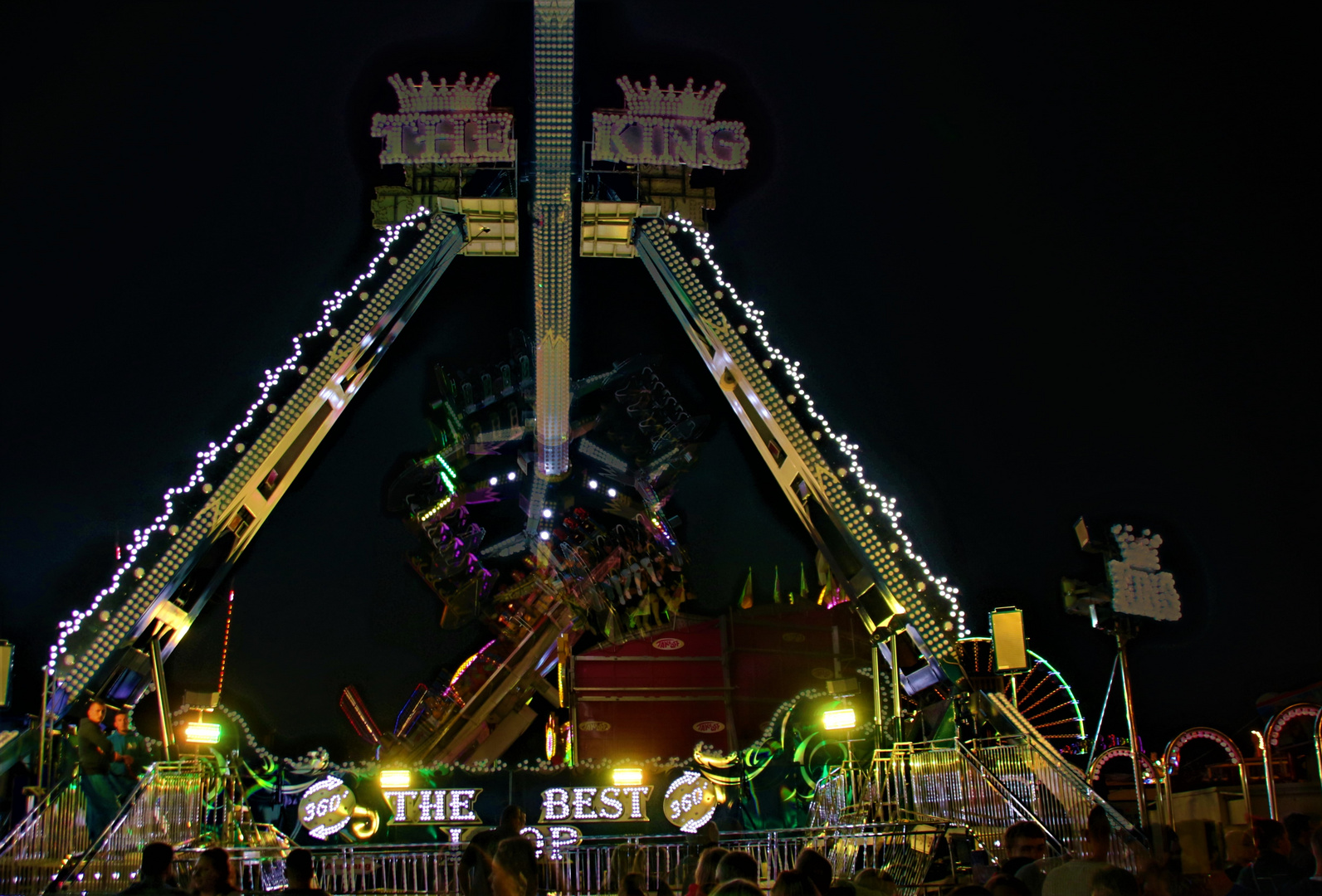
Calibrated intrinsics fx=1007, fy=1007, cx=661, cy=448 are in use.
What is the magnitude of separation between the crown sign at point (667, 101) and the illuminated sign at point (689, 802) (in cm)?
987

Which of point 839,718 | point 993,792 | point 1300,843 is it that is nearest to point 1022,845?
point 1300,843

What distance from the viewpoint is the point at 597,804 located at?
14438 millimetres

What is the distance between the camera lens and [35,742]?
12.4 metres

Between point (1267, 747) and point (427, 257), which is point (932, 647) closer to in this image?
point (1267, 747)

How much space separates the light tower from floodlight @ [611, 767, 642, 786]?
597 cm

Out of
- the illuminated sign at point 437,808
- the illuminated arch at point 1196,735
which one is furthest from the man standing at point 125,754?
the illuminated arch at point 1196,735

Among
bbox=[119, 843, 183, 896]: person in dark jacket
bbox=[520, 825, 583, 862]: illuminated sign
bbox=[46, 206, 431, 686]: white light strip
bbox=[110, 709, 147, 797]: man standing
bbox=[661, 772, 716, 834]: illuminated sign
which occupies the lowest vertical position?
bbox=[520, 825, 583, 862]: illuminated sign

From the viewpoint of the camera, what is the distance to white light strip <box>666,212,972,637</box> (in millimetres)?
14109

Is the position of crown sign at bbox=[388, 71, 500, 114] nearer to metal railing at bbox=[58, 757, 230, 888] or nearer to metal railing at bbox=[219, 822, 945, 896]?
metal railing at bbox=[58, 757, 230, 888]

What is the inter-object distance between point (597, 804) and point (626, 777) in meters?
1.29

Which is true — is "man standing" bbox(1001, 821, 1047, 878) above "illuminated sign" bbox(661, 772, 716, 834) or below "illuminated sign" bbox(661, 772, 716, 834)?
above

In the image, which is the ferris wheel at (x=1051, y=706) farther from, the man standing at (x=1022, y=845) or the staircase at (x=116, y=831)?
the staircase at (x=116, y=831)

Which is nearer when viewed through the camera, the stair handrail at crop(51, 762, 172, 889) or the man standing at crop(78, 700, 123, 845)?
the stair handrail at crop(51, 762, 172, 889)

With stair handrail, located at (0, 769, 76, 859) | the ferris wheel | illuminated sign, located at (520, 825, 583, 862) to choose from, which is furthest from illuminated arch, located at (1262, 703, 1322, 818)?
stair handrail, located at (0, 769, 76, 859)
